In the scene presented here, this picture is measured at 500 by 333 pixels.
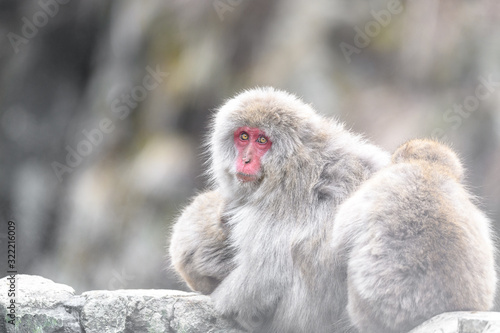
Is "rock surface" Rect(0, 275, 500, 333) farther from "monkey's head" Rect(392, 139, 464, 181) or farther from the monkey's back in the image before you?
"monkey's head" Rect(392, 139, 464, 181)

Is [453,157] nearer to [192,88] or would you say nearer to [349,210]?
[349,210]

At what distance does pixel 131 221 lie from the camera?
390 inches

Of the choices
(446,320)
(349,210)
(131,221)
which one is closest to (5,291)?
(349,210)

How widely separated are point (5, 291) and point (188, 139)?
218 inches

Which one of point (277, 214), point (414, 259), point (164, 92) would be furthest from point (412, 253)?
point (164, 92)

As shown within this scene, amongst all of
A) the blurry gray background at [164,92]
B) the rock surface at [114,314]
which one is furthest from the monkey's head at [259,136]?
the blurry gray background at [164,92]

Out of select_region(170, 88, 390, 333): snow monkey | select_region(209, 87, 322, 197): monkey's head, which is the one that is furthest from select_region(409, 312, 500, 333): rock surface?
select_region(209, 87, 322, 197): monkey's head

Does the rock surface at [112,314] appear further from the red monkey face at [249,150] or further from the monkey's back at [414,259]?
the monkey's back at [414,259]

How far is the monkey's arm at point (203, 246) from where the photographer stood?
4625mm

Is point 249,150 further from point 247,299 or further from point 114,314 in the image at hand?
point 114,314

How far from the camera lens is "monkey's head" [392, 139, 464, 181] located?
13.2 ft

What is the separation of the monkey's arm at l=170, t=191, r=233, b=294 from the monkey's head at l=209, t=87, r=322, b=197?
273 mm

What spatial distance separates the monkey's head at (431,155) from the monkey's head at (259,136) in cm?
57

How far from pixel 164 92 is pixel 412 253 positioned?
713cm
